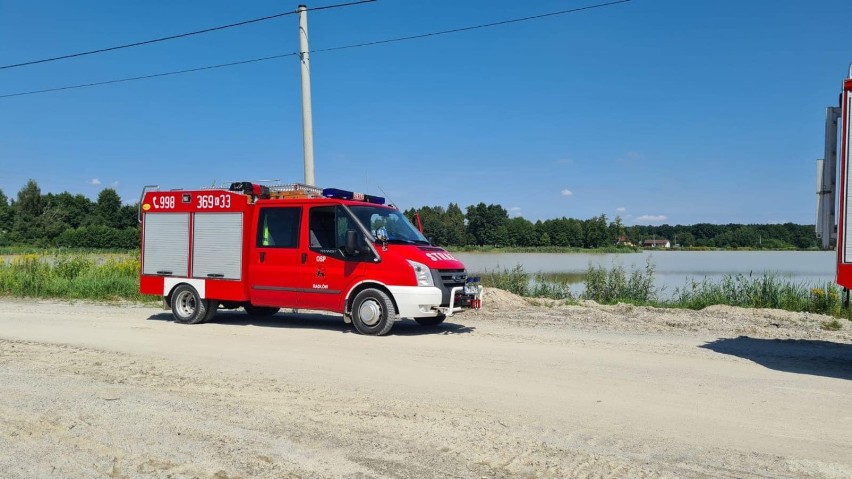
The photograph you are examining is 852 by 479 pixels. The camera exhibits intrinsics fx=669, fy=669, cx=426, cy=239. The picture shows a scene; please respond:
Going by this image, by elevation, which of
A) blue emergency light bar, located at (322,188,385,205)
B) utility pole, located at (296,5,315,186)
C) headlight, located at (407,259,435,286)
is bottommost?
headlight, located at (407,259,435,286)

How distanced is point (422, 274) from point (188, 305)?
529 cm

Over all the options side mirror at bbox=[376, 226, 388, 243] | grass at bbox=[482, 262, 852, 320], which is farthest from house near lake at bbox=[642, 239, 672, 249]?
side mirror at bbox=[376, 226, 388, 243]

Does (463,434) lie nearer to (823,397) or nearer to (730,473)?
(730,473)

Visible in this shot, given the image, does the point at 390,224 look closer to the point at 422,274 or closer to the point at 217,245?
the point at 422,274

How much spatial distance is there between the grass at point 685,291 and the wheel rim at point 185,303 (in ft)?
32.2

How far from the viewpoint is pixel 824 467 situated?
4.77 meters

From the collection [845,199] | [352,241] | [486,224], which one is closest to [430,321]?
[352,241]

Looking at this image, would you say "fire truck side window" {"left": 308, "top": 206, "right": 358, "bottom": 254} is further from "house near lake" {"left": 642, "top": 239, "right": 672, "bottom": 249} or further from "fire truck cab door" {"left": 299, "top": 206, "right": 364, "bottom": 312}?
"house near lake" {"left": 642, "top": 239, "right": 672, "bottom": 249}

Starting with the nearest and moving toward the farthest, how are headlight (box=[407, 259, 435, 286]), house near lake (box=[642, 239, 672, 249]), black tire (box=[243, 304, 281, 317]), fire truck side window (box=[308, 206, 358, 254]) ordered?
headlight (box=[407, 259, 435, 286]) < fire truck side window (box=[308, 206, 358, 254]) < black tire (box=[243, 304, 281, 317]) < house near lake (box=[642, 239, 672, 249])

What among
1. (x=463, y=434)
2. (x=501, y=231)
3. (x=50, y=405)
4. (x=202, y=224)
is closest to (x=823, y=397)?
(x=463, y=434)

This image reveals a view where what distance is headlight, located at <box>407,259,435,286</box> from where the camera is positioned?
11.1 metres

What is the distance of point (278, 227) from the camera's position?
12367 millimetres

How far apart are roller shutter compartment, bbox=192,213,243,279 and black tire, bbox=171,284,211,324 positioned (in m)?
0.42

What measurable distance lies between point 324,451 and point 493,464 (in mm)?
1278
